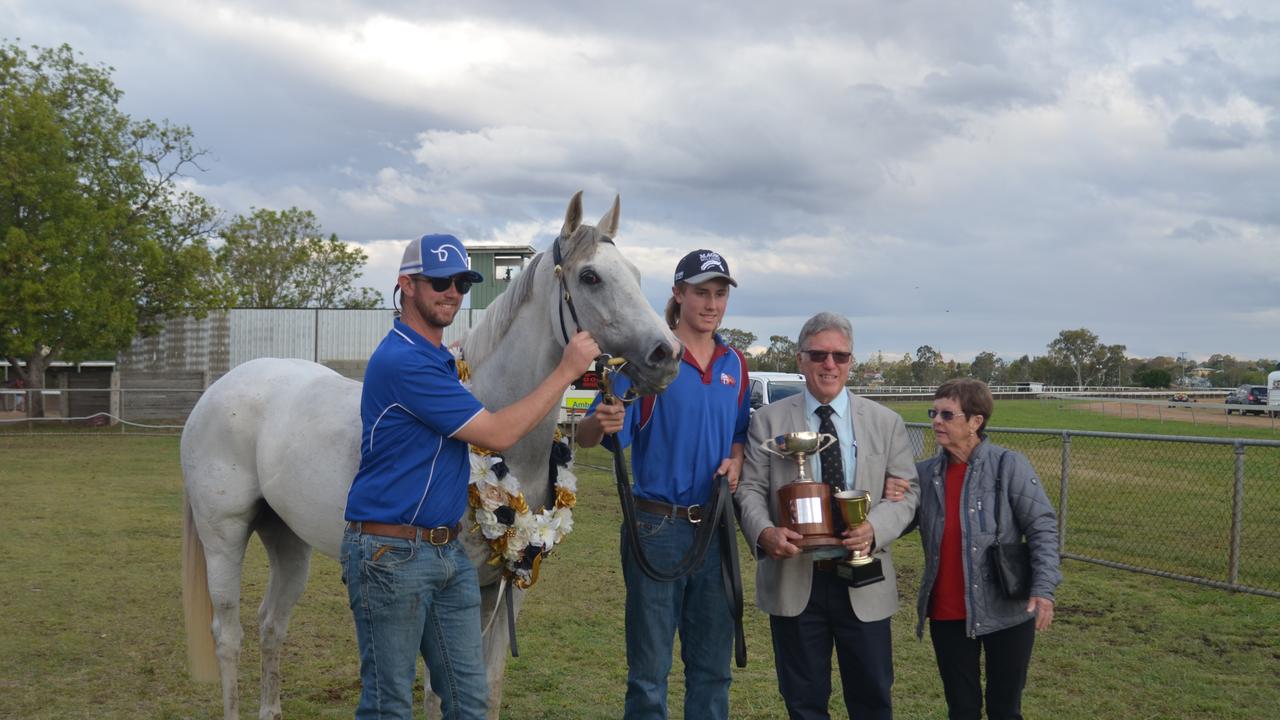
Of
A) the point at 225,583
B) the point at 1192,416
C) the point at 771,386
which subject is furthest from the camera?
the point at 1192,416

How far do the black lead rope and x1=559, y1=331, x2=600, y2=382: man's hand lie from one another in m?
0.75

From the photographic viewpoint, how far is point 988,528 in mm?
3523

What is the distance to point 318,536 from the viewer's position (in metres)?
4.07

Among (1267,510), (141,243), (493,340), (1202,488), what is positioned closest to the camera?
(493,340)

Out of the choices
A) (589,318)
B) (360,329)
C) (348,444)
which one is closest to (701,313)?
(589,318)

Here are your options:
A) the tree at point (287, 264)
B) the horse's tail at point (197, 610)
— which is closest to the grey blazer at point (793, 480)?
the horse's tail at point (197, 610)

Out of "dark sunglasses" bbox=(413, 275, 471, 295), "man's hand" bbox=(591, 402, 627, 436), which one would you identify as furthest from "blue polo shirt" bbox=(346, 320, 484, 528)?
"man's hand" bbox=(591, 402, 627, 436)

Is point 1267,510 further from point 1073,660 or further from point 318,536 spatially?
point 318,536

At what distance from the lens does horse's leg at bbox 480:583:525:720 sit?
136 inches

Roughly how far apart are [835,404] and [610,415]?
902 mm

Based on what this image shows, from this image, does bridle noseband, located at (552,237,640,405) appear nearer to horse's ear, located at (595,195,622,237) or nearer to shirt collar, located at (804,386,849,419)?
horse's ear, located at (595,195,622,237)

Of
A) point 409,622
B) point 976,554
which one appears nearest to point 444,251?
point 409,622

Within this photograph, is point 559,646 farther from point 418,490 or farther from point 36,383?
point 36,383

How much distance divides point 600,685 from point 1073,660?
304 centimetres
